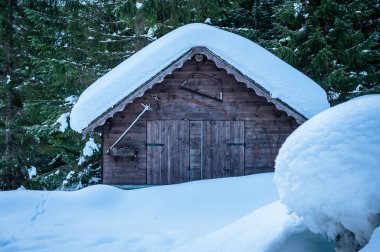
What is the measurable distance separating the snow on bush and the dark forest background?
38.3 feet

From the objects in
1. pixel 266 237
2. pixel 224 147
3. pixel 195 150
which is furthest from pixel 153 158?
pixel 266 237

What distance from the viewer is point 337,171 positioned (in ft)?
10.3

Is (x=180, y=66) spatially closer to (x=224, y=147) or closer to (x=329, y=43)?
(x=224, y=147)

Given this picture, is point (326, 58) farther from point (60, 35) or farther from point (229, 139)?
point (60, 35)

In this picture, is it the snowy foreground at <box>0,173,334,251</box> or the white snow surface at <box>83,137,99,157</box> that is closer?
the snowy foreground at <box>0,173,334,251</box>

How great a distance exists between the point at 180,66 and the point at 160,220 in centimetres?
426

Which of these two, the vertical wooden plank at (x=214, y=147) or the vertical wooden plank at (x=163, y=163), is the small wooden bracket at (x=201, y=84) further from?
the vertical wooden plank at (x=163, y=163)

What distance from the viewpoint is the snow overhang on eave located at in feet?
31.8

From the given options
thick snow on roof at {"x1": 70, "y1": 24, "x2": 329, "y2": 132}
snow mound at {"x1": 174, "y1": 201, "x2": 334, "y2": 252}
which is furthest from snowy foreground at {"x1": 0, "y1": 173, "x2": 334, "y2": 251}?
thick snow on roof at {"x1": 70, "y1": 24, "x2": 329, "y2": 132}

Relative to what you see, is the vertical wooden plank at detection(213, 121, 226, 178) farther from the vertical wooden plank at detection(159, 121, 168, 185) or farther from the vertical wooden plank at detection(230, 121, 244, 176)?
the vertical wooden plank at detection(159, 121, 168, 185)

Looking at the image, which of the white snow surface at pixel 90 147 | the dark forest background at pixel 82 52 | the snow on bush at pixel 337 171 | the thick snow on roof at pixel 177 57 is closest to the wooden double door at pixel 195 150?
the thick snow on roof at pixel 177 57

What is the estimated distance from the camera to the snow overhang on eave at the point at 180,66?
31.8ft

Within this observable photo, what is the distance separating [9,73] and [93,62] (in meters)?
3.64

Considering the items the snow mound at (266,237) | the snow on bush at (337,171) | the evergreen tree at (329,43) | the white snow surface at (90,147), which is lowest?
the snow mound at (266,237)
